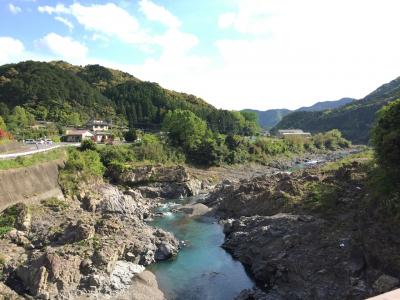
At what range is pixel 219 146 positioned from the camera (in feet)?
269

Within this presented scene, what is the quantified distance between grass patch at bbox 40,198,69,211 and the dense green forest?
6483cm

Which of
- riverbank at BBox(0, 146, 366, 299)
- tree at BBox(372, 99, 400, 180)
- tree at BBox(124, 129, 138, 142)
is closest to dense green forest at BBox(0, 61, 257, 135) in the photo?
tree at BBox(124, 129, 138, 142)

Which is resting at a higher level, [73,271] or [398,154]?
[398,154]

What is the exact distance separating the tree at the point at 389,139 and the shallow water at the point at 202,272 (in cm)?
1386

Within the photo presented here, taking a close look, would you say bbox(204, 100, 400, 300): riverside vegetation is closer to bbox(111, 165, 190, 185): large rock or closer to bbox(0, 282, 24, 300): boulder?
bbox(0, 282, 24, 300): boulder

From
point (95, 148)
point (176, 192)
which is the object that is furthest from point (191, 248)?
point (95, 148)

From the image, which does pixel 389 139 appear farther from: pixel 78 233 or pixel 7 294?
pixel 7 294

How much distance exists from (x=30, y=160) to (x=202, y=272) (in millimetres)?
25266

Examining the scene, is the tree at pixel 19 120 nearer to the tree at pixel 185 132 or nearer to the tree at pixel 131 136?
the tree at pixel 131 136

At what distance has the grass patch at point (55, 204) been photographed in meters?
39.2

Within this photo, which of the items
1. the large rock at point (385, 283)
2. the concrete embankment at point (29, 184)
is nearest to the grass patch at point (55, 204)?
the concrete embankment at point (29, 184)

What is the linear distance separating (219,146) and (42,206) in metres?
48.1

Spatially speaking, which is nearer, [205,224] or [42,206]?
[42,206]

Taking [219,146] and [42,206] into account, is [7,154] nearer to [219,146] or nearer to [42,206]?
[42,206]
